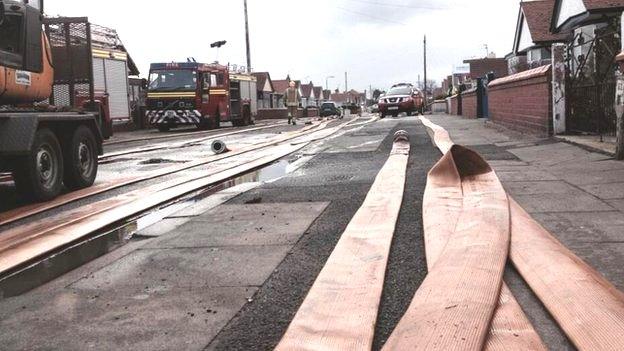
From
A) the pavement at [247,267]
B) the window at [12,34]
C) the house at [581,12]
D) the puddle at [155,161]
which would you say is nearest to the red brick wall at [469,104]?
the house at [581,12]

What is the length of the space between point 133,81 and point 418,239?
31.8 m

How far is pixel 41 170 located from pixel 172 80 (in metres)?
19.5

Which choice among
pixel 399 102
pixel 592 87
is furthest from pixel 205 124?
pixel 592 87

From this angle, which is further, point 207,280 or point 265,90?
point 265,90

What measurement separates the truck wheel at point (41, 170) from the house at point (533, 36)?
Answer: 1035 inches

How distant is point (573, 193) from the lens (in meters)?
6.74

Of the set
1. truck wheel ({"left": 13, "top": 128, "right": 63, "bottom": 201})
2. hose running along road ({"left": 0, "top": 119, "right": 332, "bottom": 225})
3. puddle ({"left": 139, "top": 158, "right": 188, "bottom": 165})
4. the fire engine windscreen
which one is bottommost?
hose running along road ({"left": 0, "top": 119, "right": 332, "bottom": 225})

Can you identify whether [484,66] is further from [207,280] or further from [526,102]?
[207,280]

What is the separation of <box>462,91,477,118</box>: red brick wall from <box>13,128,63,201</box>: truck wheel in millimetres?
22023

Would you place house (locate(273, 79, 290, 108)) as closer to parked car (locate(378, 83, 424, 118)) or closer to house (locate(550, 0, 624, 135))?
parked car (locate(378, 83, 424, 118))

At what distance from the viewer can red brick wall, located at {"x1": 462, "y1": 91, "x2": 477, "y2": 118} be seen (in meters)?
27.8

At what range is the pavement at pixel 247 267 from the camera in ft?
10.9

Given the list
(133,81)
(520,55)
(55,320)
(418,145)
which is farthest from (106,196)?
(520,55)

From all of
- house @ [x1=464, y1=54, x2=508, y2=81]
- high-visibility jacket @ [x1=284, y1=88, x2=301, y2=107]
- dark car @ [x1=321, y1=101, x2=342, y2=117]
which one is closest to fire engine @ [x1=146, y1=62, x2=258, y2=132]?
high-visibility jacket @ [x1=284, y1=88, x2=301, y2=107]
